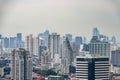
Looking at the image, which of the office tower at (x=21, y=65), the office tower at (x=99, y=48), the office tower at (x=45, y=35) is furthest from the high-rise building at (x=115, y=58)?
the office tower at (x=21, y=65)

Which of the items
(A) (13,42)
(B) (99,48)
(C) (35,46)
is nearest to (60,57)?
(C) (35,46)

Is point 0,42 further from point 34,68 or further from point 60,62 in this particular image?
point 60,62

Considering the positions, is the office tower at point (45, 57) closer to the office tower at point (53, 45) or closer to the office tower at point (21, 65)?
the office tower at point (53, 45)

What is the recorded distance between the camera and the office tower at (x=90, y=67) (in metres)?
3.86

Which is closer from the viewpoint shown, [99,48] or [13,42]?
[13,42]

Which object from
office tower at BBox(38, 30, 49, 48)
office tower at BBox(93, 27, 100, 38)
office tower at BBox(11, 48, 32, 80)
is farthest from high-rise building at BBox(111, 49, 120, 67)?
office tower at BBox(11, 48, 32, 80)

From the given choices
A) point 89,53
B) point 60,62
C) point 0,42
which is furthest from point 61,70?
point 0,42

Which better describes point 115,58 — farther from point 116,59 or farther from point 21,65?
point 21,65

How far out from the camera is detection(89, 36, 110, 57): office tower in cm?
385

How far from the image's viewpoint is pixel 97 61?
403 centimetres

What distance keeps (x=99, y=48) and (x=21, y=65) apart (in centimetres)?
105

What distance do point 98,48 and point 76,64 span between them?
0.36 m

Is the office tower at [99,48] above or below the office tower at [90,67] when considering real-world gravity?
above

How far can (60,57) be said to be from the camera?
13.0 feet
